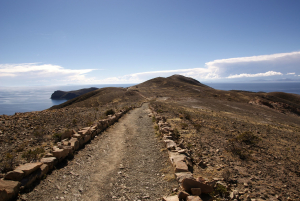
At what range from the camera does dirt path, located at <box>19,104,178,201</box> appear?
5.14 metres

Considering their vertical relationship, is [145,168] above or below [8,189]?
below

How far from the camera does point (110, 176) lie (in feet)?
20.6

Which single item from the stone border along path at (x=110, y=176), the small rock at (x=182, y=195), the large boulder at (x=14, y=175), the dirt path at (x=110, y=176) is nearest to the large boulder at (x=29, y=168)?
the large boulder at (x=14, y=175)

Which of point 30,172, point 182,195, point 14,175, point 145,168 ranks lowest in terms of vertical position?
point 145,168

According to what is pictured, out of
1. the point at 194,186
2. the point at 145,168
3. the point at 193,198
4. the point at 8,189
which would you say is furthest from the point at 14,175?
Answer: the point at 194,186

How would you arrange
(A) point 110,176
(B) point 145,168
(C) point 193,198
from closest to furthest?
(C) point 193,198, (A) point 110,176, (B) point 145,168

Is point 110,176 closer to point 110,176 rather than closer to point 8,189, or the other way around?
point 110,176

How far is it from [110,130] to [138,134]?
263 centimetres

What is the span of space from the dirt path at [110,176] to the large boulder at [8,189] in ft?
0.84

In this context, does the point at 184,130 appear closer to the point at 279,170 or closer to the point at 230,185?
the point at 279,170

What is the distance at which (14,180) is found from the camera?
5191 millimetres

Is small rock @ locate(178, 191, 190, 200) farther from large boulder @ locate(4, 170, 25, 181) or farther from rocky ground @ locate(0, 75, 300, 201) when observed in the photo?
large boulder @ locate(4, 170, 25, 181)

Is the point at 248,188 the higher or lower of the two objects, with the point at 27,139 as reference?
lower

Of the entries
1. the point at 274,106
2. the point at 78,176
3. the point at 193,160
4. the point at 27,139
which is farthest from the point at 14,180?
the point at 274,106
